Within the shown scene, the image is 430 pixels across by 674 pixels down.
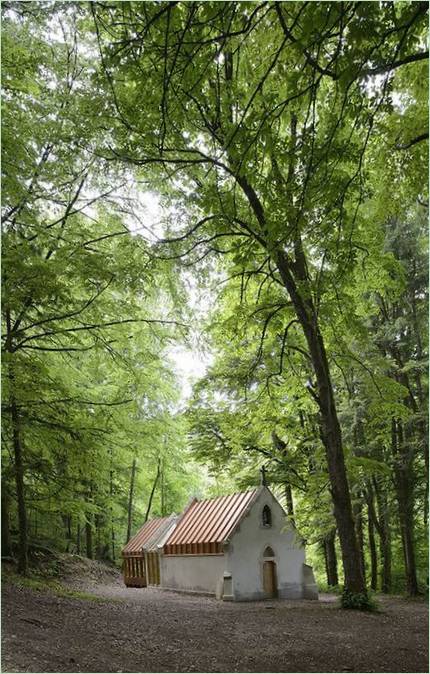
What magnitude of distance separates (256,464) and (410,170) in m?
11.3

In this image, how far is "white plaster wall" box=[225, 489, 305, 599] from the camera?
1382cm

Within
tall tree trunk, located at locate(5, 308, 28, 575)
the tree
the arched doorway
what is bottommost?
the arched doorway

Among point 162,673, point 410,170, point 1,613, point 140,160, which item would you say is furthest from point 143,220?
point 162,673

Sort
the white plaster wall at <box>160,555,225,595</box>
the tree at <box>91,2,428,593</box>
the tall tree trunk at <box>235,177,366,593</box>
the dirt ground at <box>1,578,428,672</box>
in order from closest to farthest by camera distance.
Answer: the tree at <box>91,2,428,593</box>
the dirt ground at <box>1,578,428,672</box>
the tall tree trunk at <box>235,177,366,593</box>
the white plaster wall at <box>160,555,225,595</box>

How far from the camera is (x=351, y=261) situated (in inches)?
171

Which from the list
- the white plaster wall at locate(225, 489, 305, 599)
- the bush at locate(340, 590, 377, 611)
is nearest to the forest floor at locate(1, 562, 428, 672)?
the bush at locate(340, 590, 377, 611)

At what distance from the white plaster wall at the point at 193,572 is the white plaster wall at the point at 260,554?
458 millimetres

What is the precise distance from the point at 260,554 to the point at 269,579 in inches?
28.2

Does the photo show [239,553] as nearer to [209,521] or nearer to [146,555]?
[209,521]

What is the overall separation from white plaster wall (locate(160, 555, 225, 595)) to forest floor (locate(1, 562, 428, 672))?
4710mm

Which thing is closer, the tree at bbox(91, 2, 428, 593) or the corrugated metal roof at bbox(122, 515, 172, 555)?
the tree at bbox(91, 2, 428, 593)

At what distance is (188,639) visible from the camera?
680 cm

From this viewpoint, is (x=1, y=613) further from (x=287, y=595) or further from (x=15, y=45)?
(x=287, y=595)

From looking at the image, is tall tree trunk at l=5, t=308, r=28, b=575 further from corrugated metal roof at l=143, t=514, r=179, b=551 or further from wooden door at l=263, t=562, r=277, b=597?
corrugated metal roof at l=143, t=514, r=179, b=551
